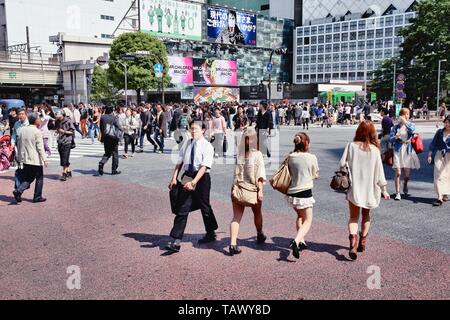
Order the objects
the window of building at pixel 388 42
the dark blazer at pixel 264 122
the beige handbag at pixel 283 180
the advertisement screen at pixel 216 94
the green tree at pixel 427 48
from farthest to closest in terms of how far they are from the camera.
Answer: the window of building at pixel 388 42, the advertisement screen at pixel 216 94, the green tree at pixel 427 48, the dark blazer at pixel 264 122, the beige handbag at pixel 283 180

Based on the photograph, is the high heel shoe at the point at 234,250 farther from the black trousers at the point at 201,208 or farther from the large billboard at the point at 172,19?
the large billboard at the point at 172,19

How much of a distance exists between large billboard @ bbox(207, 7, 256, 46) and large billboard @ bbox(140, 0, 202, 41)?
2.73m

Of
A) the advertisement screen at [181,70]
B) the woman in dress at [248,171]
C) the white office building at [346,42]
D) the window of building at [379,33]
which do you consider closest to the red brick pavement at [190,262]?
the woman in dress at [248,171]

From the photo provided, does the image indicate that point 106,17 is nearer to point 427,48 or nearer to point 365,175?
point 427,48

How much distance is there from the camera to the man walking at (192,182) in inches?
222

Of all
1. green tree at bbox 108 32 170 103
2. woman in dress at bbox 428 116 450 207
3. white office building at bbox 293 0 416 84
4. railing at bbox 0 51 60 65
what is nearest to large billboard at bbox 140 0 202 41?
green tree at bbox 108 32 170 103

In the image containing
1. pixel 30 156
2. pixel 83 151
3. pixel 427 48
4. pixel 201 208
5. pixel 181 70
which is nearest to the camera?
pixel 201 208

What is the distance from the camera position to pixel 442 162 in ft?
26.9

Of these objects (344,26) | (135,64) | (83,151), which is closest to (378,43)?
(344,26)

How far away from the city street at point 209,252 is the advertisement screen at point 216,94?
53831mm

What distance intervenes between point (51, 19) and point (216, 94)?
2665 centimetres

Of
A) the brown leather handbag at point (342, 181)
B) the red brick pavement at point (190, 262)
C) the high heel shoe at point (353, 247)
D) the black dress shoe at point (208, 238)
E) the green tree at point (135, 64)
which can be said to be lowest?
the red brick pavement at point (190, 262)

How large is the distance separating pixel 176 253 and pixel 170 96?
57.2 meters

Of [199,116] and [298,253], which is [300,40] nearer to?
[199,116]
